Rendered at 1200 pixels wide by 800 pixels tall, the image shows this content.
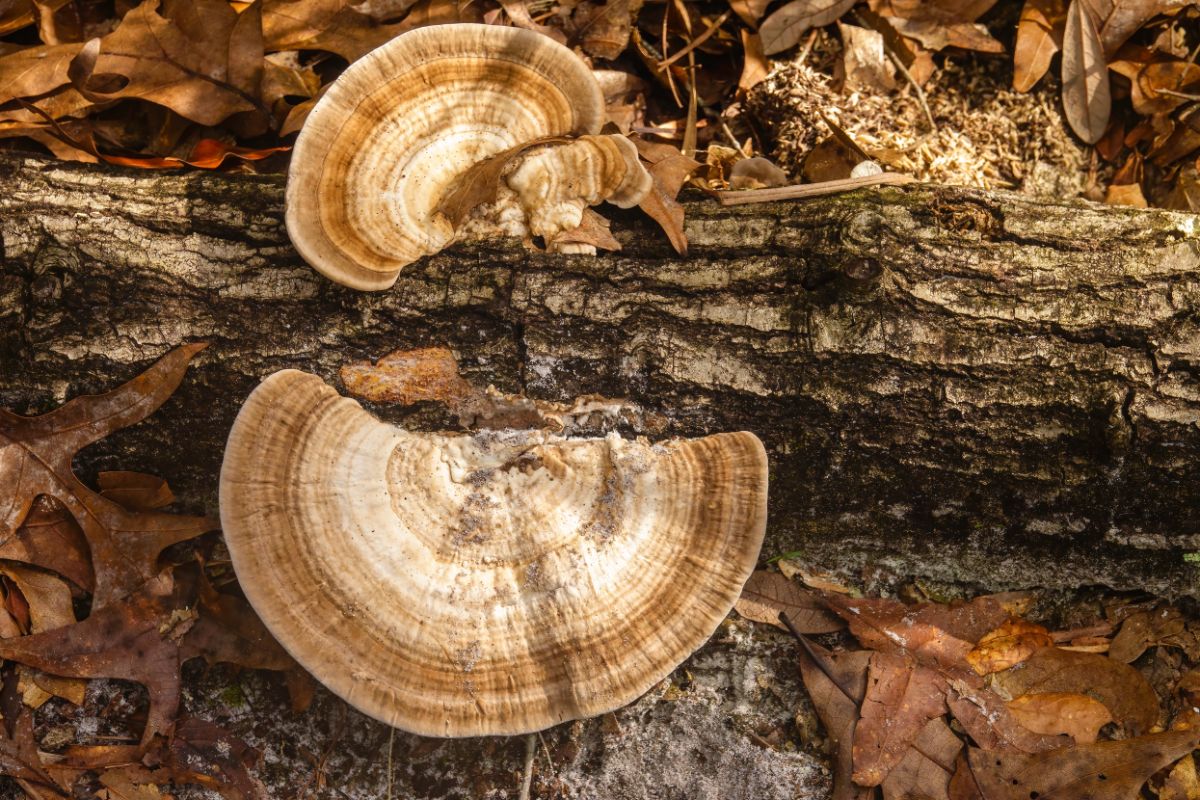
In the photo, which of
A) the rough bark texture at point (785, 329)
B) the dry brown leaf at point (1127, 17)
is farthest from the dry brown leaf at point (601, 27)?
the dry brown leaf at point (1127, 17)

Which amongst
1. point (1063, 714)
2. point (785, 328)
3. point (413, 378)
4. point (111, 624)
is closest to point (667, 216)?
point (785, 328)

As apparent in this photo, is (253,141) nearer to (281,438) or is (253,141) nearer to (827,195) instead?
(281,438)

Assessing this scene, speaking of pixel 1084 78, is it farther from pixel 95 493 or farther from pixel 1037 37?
pixel 95 493

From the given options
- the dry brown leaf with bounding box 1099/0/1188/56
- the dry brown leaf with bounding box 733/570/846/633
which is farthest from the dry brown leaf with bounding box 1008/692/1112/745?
the dry brown leaf with bounding box 1099/0/1188/56

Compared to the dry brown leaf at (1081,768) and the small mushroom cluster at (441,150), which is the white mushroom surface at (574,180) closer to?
the small mushroom cluster at (441,150)

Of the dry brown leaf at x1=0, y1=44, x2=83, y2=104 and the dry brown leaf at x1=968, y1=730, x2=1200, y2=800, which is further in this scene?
the dry brown leaf at x1=0, y1=44, x2=83, y2=104

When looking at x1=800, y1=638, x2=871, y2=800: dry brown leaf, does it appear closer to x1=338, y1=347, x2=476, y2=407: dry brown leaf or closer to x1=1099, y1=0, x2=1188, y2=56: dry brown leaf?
x1=338, y1=347, x2=476, y2=407: dry brown leaf
